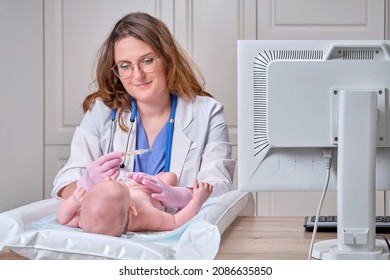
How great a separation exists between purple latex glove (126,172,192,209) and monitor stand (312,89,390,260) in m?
0.52

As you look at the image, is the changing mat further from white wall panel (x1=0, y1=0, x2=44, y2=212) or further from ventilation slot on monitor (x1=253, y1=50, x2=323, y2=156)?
white wall panel (x1=0, y1=0, x2=44, y2=212)

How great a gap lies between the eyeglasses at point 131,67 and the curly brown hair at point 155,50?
0.05 metres

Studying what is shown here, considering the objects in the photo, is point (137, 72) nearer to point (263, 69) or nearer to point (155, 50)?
point (155, 50)

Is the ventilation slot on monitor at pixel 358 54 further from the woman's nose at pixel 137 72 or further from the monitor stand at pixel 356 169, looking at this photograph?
the woman's nose at pixel 137 72

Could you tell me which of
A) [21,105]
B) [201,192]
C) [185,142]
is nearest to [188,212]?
[201,192]

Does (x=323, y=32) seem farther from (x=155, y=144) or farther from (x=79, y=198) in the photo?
(x=79, y=198)

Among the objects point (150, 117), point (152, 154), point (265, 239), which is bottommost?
point (265, 239)

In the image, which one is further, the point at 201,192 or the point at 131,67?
the point at 131,67

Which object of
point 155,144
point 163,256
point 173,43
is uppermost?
point 173,43

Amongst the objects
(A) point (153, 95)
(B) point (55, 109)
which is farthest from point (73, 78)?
(A) point (153, 95)

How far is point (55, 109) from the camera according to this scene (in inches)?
94.9

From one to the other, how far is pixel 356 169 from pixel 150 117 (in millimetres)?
945

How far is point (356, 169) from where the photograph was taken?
0.98 m

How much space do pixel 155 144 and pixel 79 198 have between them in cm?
Answer: 52
